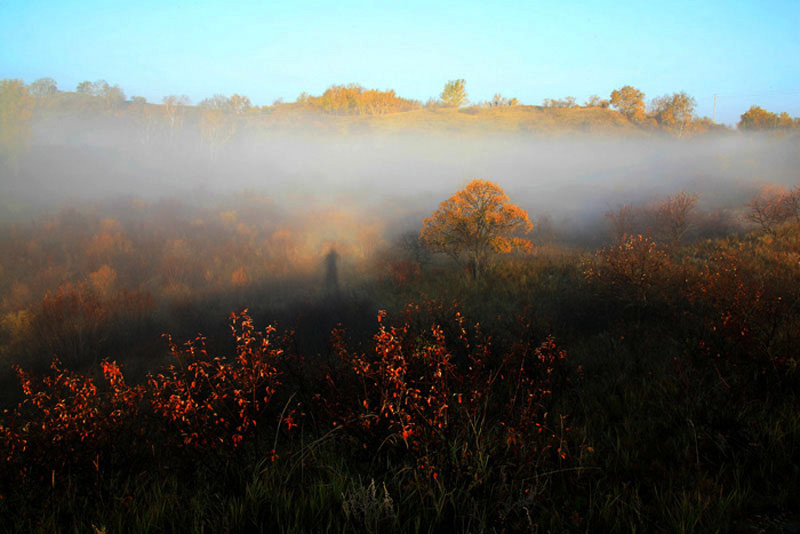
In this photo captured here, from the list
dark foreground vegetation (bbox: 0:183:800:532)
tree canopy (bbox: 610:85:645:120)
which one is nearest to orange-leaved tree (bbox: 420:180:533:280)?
dark foreground vegetation (bbox: 0:183:800:532)

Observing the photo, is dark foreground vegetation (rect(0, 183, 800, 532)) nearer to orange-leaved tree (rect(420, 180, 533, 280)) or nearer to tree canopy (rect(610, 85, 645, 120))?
orange-leaved tree (rect(420, 180, 533, 280))

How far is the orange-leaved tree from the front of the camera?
1705cm

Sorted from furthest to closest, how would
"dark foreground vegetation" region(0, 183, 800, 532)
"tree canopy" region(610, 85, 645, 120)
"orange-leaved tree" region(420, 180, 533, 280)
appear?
"tree canopy" region(610, 85, 645, 120)
"orange-leaved tree" region(420, 180, 533, 280)
"dark foreground vegetation" region(0, 183, 800, 532)

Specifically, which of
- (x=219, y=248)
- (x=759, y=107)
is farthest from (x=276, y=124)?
(x=759, y=107)

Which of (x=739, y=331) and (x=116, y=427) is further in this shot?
(x=739, y=331)

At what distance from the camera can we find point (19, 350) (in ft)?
40.3

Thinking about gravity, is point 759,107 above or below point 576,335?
above

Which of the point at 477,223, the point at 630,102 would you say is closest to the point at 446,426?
the point at 477,223

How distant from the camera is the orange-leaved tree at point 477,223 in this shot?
1705 centimetres

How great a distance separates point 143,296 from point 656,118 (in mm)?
87558

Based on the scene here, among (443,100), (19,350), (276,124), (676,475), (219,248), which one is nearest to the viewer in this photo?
(676,475)

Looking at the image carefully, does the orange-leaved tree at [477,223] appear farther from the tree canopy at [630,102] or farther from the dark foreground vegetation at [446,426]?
the tree canopy at [630,102]

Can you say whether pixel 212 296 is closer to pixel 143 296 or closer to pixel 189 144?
pixel 143 296

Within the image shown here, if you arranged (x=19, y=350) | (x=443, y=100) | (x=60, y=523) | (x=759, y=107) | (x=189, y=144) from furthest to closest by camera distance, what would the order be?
(x=443, y=100) < (x=759, y=107) < (x=189, y=144) < (x=19, y=350) < (x=60, y=523)
